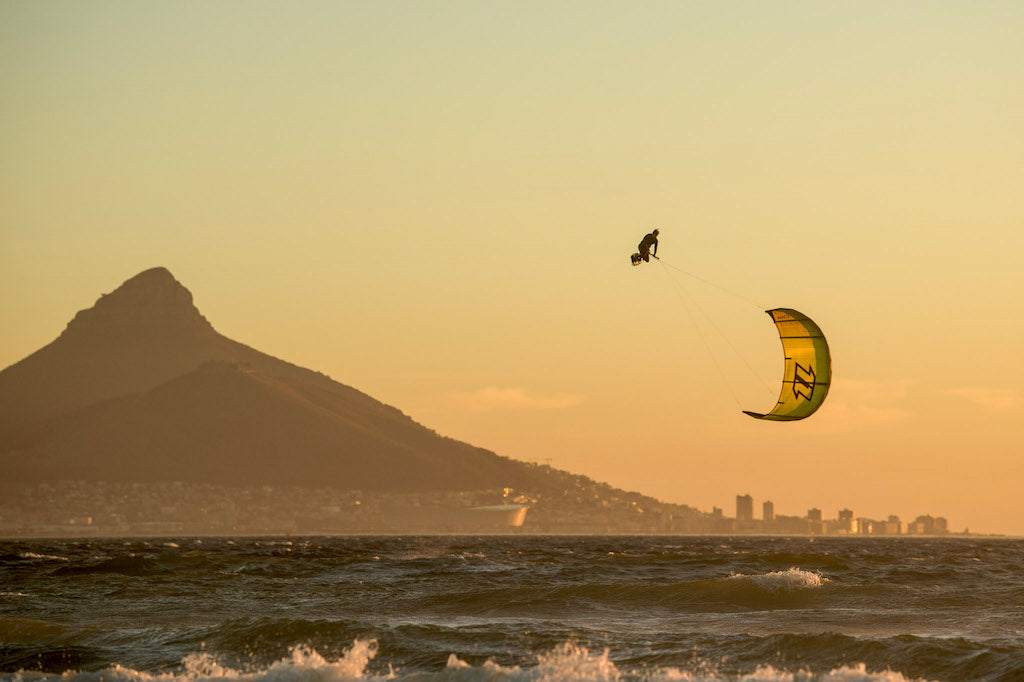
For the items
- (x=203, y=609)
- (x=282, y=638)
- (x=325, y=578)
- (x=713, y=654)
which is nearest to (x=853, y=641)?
(x=713, y=654)

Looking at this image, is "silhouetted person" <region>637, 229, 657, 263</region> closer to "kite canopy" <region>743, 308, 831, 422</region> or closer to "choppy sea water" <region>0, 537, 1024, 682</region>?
"kite canopy" <region>743, 308, 831, 422</region>

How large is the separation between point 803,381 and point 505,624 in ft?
29.3

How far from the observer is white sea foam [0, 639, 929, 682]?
24.7 m

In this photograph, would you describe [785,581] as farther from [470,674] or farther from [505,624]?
[470,674]

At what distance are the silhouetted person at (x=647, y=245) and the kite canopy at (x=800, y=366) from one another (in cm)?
294

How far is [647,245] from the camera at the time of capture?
30.4 m

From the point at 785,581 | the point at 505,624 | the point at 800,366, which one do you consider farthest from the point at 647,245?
the point at 785,581

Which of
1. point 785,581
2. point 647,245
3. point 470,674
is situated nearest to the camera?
point 470,674

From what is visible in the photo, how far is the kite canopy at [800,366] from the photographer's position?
30.1 metres

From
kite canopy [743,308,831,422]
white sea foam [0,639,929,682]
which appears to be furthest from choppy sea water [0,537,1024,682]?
kite canopy [743,308,831,422]

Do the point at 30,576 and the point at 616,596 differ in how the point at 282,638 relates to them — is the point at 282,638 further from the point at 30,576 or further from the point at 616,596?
the point at 30,576

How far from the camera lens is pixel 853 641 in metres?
27.8

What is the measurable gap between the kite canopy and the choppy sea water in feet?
15.8

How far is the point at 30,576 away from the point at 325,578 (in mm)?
10406
